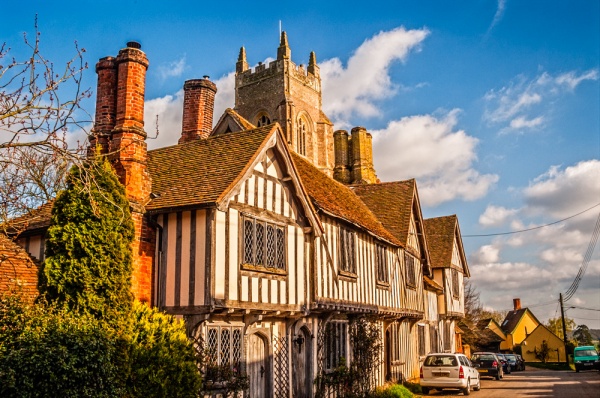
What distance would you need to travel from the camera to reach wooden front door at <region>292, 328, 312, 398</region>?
51.3ft

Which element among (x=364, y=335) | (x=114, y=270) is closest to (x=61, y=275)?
(x=114, y=270)

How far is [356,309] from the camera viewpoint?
17.6 meters

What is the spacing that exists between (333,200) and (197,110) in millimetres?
5054

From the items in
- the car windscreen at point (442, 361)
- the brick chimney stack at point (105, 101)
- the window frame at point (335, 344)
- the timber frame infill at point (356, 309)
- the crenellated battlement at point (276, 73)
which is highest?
the crenellated battlement at point (276, 73)

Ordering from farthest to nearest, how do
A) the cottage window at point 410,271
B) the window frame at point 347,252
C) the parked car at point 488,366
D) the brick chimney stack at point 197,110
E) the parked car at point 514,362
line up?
the parked car at point 514,362 < the parked car at point 488,366 < the cottage window at point 410,271 < the brick chimney stack at point 197,110 < the window frame at point 347,252

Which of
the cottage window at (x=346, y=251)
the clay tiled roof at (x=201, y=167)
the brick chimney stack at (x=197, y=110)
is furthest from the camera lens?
the brick chimney stack at (x=197, y=110)

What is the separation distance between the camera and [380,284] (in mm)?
20484

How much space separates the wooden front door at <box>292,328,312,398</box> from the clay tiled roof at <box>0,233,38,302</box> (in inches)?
253

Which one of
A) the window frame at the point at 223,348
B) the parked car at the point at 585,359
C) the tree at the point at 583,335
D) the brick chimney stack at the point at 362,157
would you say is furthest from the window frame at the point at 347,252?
the tree at the point at 583,335

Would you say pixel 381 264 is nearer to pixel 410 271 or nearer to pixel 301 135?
pixel 410 271

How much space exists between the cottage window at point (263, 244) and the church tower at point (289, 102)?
41647 mm

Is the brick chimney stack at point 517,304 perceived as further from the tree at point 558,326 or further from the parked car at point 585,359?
the parked car at point 585,359

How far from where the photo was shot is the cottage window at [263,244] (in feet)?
43.8

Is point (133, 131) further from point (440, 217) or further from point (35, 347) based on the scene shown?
point (440, 217)
